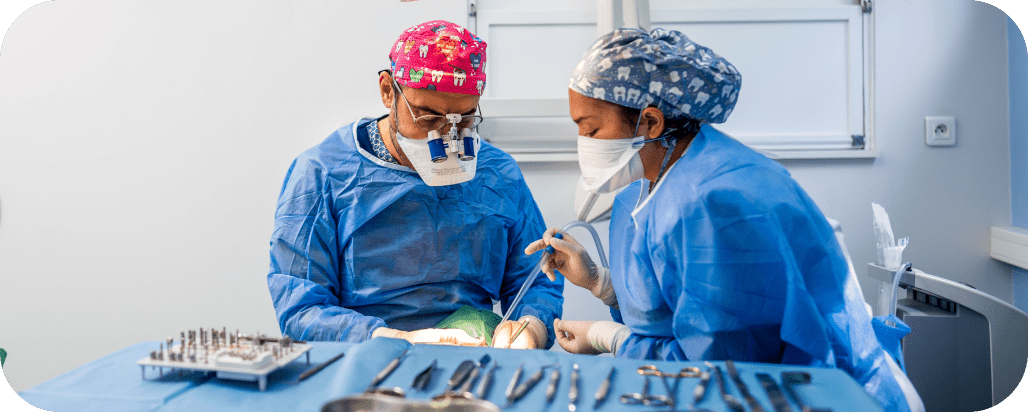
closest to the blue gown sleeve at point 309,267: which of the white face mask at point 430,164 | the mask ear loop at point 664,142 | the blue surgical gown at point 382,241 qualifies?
the blue surgical gown at point 382,241

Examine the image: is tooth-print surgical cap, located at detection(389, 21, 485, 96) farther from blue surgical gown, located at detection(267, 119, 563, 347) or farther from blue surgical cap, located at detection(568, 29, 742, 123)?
blue surgical cap, located at detection(568, 29, 742, 123)

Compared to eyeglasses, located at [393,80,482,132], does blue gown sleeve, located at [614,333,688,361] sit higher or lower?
lower

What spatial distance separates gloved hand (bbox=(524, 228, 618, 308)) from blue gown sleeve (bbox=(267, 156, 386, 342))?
0.44 m

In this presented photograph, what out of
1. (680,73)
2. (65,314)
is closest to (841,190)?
(680,73)

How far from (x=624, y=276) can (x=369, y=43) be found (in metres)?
1.54

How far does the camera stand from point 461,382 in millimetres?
918

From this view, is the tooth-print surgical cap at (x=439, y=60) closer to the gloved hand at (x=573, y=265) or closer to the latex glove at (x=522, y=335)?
the gloved hand at (x=573, y=265)

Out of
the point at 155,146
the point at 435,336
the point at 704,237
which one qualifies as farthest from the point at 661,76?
the point at 155,146

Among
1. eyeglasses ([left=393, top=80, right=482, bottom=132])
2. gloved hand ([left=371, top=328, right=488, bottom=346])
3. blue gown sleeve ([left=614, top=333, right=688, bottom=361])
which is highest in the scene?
eyeglasses ([left=393, top=80, right=482, bottom=132])

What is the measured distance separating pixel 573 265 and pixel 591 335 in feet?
0.57

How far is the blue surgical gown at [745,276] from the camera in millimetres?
990

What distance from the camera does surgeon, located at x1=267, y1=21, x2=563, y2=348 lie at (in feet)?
4.79

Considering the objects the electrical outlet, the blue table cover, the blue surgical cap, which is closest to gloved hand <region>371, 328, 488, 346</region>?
the blue table cover

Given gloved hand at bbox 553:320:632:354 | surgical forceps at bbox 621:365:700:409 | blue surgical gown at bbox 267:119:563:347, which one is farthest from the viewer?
blue surgical gown at bbox 267:119:563:347
